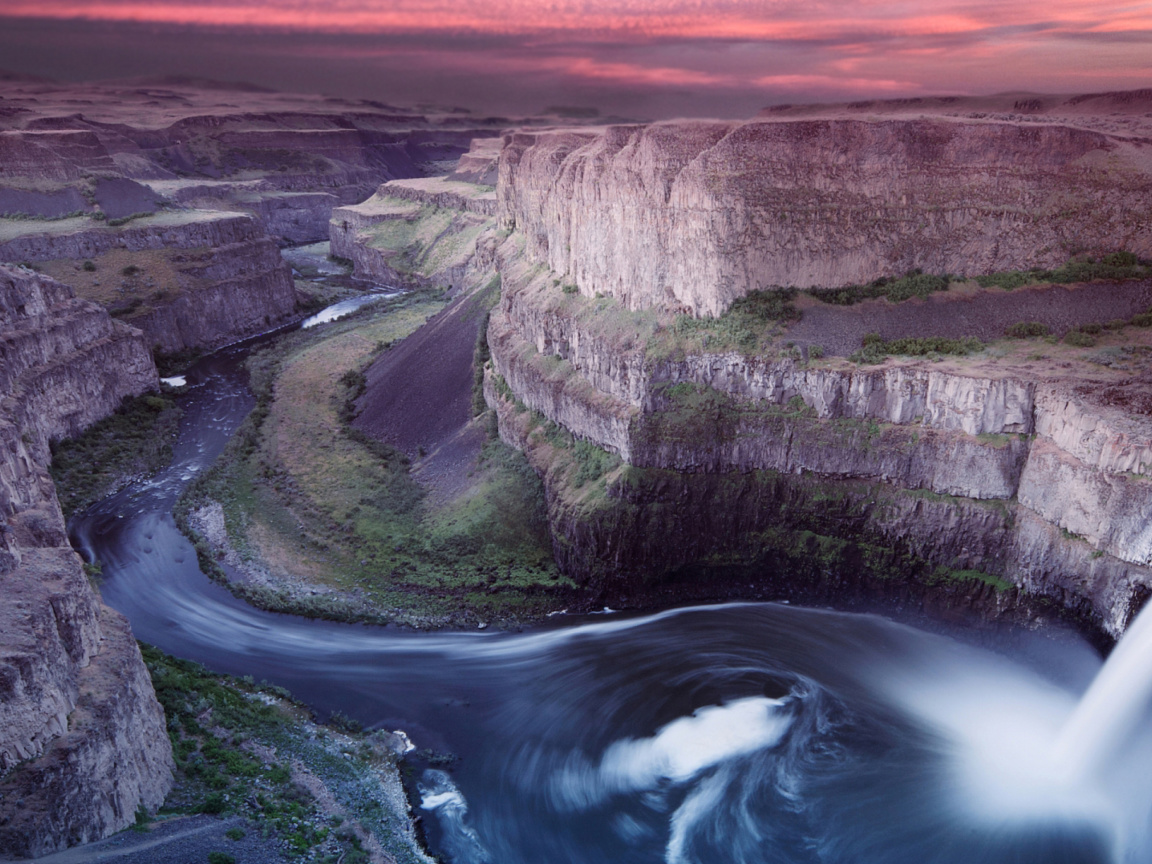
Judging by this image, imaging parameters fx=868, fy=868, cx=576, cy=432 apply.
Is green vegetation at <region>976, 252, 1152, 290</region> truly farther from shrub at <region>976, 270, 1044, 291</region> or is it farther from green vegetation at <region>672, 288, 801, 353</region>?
green vegetation at <region>672, 288, 801, 353</region>

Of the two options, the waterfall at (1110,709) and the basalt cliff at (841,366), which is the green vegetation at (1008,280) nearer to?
the basalt cliff at (841,366)

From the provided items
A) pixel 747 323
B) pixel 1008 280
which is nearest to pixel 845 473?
pixel 747 323

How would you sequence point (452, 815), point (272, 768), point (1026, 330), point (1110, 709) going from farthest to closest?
point (1026, 330), point (1110, 709), point (452, 815), point (272, 768)

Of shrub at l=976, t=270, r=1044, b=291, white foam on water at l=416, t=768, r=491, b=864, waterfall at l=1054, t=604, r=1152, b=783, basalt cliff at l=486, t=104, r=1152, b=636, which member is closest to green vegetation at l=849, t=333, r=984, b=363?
basalt cliff at l=486, t=104, r=1152, b=636

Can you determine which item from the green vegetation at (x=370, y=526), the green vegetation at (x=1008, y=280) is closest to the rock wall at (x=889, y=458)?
the green vegetation at (x=370, y=526)

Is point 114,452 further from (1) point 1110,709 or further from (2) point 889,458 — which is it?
(1) point 1110,709

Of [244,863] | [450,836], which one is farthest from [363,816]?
[244,863]

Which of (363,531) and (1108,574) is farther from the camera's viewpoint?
(363,531)

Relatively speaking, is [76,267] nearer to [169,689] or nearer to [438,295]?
[438,295]
